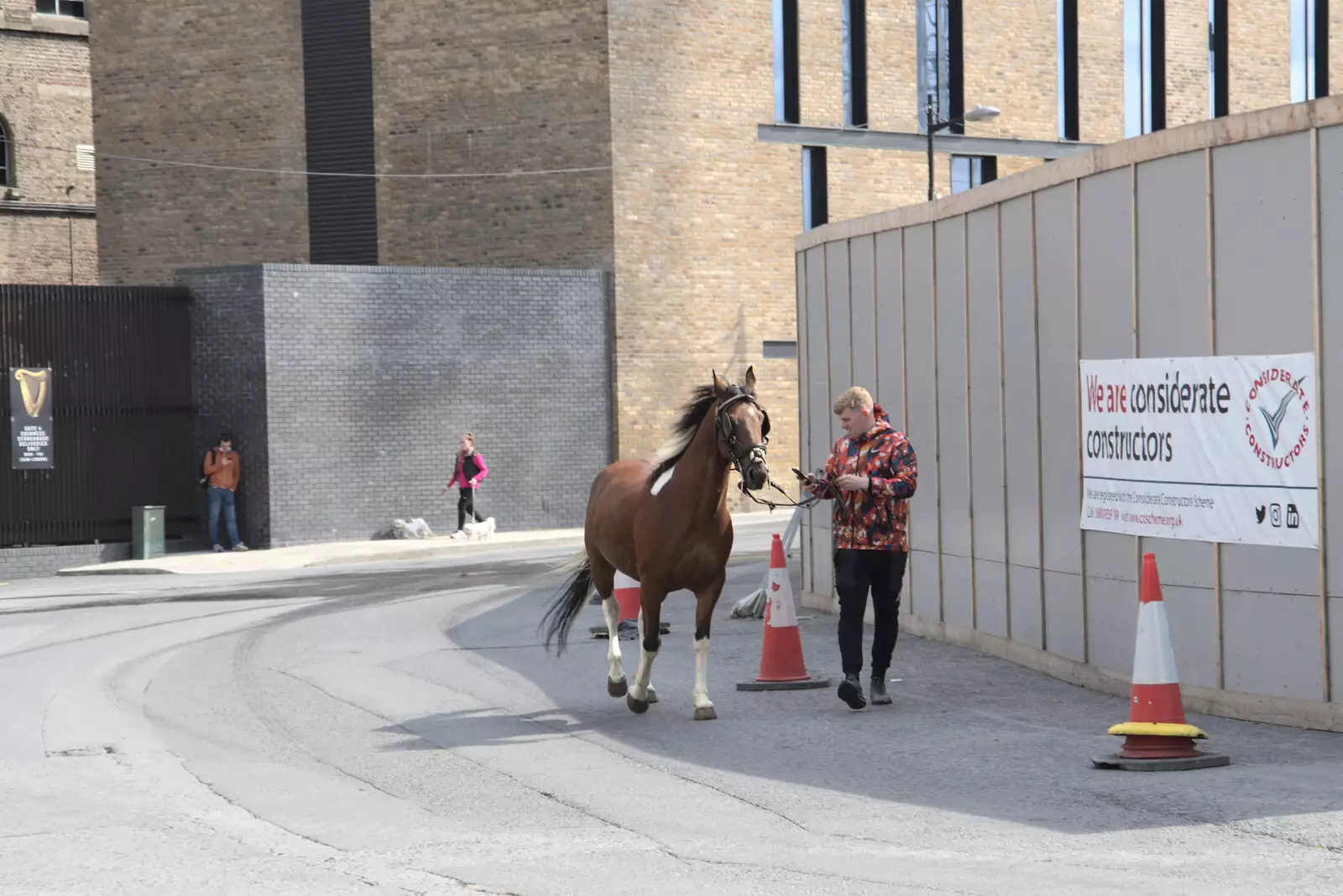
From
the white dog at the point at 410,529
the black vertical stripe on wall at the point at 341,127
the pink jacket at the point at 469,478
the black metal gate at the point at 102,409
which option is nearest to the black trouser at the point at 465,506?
the pink jacket at the point at 469,478

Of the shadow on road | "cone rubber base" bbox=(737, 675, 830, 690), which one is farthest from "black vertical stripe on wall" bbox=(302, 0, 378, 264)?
"cone rubber base" bbox=(737, 675, 830, 690)

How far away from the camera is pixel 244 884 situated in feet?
22.2

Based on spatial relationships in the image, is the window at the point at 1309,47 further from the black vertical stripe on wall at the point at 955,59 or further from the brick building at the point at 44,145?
the brick building at the point at 44,145

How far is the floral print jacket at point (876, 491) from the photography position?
10.8 meters

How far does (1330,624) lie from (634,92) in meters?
25.1

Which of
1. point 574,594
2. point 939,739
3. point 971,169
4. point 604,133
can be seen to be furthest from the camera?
point 971,169

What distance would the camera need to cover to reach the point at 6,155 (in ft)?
159

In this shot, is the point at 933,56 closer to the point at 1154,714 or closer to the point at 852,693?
the point at 852,693

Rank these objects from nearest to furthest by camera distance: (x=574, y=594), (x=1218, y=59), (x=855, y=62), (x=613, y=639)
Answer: (x=613, y=639) < (x=574, y=594) < (x=855, y=62) < (x=1218, y=59)

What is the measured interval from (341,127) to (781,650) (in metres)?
25.6

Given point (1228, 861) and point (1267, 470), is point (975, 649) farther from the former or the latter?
point (1228, 861)

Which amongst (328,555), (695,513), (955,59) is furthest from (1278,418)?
(955,59)

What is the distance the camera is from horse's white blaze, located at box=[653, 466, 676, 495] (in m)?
10.9

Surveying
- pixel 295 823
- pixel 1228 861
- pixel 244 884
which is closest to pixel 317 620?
pixel 295 823
